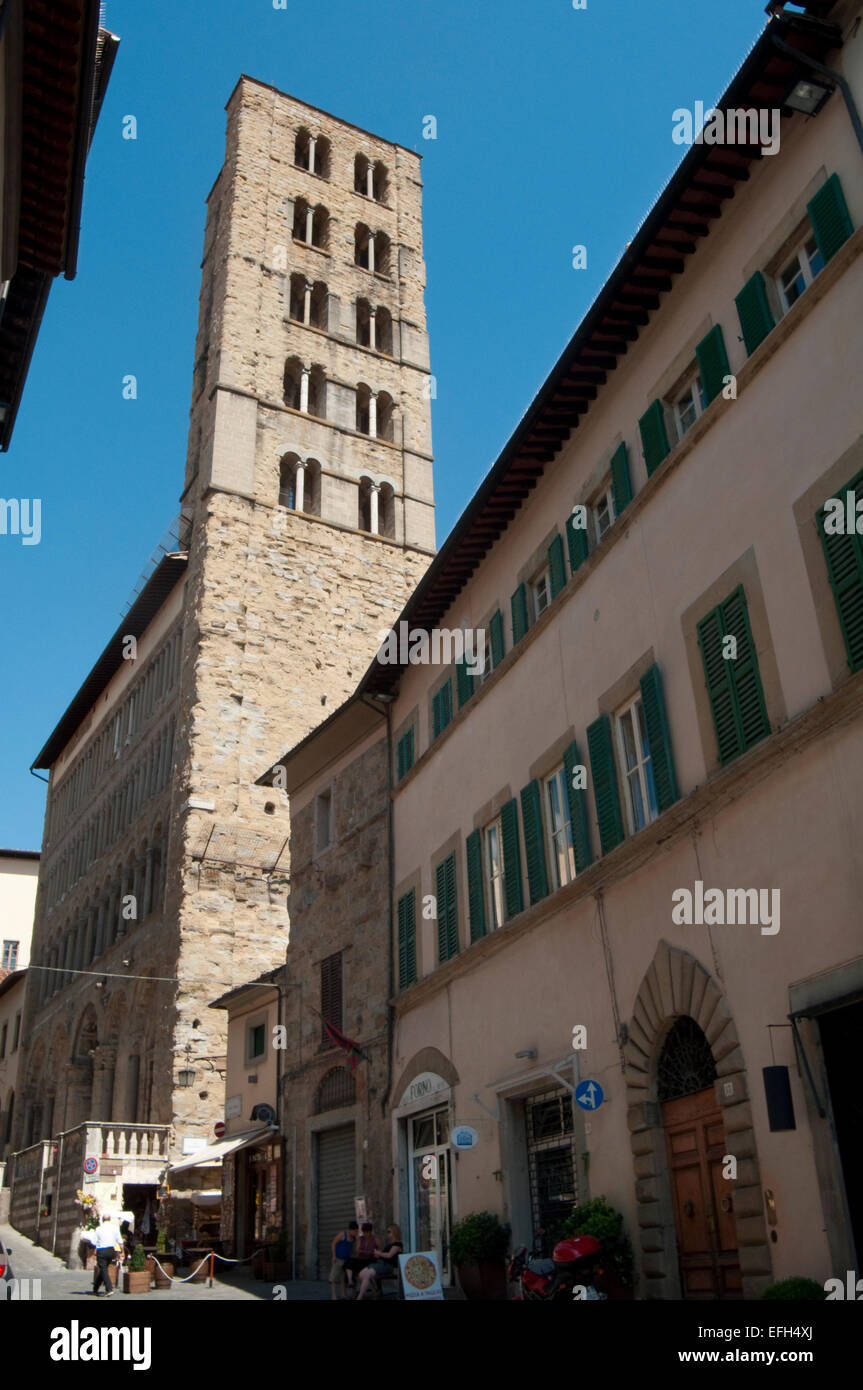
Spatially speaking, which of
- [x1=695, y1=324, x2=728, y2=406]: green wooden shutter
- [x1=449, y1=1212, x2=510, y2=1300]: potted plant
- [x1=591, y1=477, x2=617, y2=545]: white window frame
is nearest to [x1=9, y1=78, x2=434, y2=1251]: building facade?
[x1=449, y1=1212, x2=510, y2=1300]: potted plant

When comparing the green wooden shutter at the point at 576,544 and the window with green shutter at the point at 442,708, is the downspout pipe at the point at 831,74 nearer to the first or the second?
the green wooden shutter at the point at 576,544

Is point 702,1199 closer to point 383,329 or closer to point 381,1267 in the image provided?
point 381,1267

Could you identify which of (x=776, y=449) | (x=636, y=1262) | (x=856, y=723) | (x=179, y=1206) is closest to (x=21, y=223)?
(x=776, y=449)

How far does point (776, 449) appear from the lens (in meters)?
11.2

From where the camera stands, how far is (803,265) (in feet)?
37.6

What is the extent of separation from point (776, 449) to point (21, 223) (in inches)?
326

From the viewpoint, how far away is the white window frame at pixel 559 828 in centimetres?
1466

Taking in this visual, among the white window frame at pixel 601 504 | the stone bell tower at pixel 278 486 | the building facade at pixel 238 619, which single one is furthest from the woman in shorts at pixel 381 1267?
the stone bell tower at pixel 278 486

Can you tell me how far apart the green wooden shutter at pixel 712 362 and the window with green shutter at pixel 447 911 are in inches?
327

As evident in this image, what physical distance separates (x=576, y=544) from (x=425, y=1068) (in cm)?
835

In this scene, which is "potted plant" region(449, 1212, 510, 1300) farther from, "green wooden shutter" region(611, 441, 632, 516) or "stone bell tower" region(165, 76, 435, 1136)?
"stone bell tower" region(165, 76, 435, 1136)

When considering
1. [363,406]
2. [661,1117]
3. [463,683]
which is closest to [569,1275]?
[661,1117]

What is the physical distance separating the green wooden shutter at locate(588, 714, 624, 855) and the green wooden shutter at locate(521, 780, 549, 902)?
1.51m

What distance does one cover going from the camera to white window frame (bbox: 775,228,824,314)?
11297 millimetres
